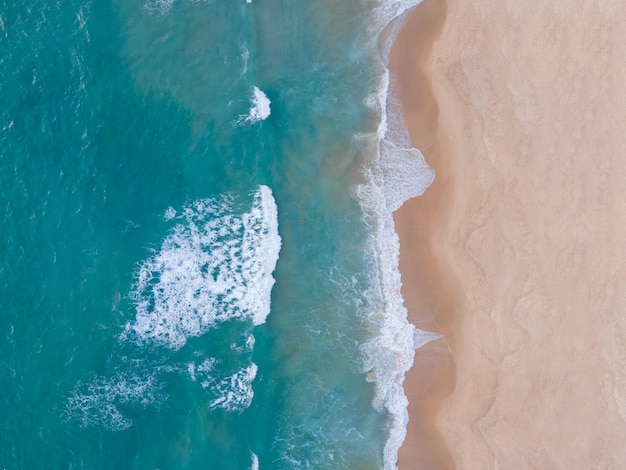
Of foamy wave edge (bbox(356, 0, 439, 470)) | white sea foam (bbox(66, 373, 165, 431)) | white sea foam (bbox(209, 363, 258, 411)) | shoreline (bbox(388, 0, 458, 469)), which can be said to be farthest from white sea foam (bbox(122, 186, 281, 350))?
shoreline (bbox(388, 0, 458, 469))

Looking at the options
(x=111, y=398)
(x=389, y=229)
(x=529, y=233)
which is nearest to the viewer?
(x=529, y=233)

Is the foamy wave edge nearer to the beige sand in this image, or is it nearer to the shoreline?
the shoreline

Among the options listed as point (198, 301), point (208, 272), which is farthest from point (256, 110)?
point (198, 301)

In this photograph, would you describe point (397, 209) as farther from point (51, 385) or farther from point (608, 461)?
point (51, 385)

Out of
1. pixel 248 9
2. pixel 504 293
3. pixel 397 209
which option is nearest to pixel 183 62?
pixel 248 9

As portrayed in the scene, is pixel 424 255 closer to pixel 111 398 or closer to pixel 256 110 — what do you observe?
pixel 256 110

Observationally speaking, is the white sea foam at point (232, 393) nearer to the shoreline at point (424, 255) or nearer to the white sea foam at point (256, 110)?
the shoreline at point (424, 255)
